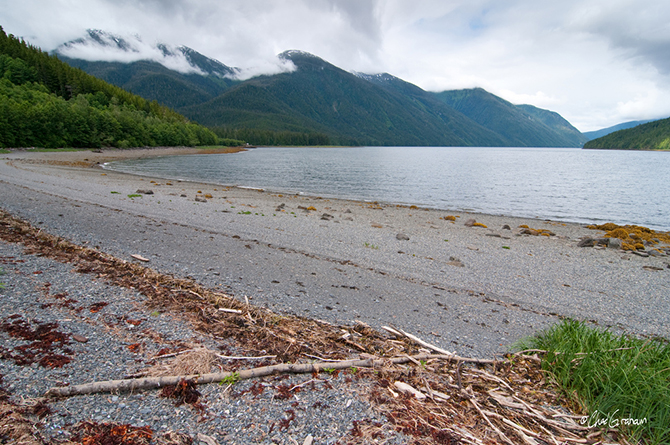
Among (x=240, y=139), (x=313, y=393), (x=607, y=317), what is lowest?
(x=607, y=317)

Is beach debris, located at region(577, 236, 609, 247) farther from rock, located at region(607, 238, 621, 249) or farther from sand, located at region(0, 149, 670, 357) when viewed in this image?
sand, located at region(0, 149, 670, 357)

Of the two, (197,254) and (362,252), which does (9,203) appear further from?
(362,252)

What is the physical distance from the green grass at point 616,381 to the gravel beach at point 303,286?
1.23 metres

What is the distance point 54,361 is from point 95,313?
153 cm

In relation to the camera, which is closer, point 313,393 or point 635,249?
point 313,393

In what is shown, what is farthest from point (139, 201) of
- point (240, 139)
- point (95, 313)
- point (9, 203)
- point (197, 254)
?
point (240, 139)

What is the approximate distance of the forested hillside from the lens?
64.6 meters

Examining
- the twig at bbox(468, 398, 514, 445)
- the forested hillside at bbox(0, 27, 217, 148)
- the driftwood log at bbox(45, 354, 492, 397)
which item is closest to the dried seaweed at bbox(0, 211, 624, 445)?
the twig at bbox(468, 398, 514, 445)

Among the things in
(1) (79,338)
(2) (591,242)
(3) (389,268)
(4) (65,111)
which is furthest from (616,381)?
(4) (65,111)

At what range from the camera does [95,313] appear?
5145 millimetres

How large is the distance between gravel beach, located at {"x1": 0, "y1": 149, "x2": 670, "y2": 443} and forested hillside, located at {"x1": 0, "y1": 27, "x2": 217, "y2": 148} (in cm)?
6541

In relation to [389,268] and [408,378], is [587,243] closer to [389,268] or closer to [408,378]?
[389,268]

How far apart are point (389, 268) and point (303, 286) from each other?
3.52 m

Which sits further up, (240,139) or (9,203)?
(240,139)
